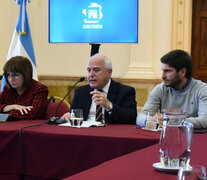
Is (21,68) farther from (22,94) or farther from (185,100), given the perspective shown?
(185,100)

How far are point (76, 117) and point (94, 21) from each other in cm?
241

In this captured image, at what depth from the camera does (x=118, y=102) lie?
3299 mm

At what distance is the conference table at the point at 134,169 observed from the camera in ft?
4.48

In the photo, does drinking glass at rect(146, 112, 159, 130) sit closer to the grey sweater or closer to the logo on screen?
the grey sweater

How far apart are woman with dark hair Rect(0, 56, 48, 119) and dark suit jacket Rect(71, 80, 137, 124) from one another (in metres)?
0.31

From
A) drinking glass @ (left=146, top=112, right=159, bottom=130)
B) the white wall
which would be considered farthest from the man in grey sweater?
the white wall

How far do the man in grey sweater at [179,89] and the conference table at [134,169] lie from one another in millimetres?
1317

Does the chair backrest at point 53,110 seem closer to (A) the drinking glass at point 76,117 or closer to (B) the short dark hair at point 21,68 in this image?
(B) the short dark hair at point 21,68

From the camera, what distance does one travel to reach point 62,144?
259 cm

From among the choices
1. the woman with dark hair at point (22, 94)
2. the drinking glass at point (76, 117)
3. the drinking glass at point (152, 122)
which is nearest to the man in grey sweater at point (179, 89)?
the drinking glass at point (152, 122)

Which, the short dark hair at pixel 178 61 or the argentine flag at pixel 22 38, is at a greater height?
the argentine flag at pixel 22 38

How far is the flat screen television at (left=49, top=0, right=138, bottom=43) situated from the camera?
4.91 meters

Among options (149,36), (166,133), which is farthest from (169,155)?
(149,36)

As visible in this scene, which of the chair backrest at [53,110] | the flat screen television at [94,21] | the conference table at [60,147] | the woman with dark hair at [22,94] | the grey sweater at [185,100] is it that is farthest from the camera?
the flat screen television at [94,21]
